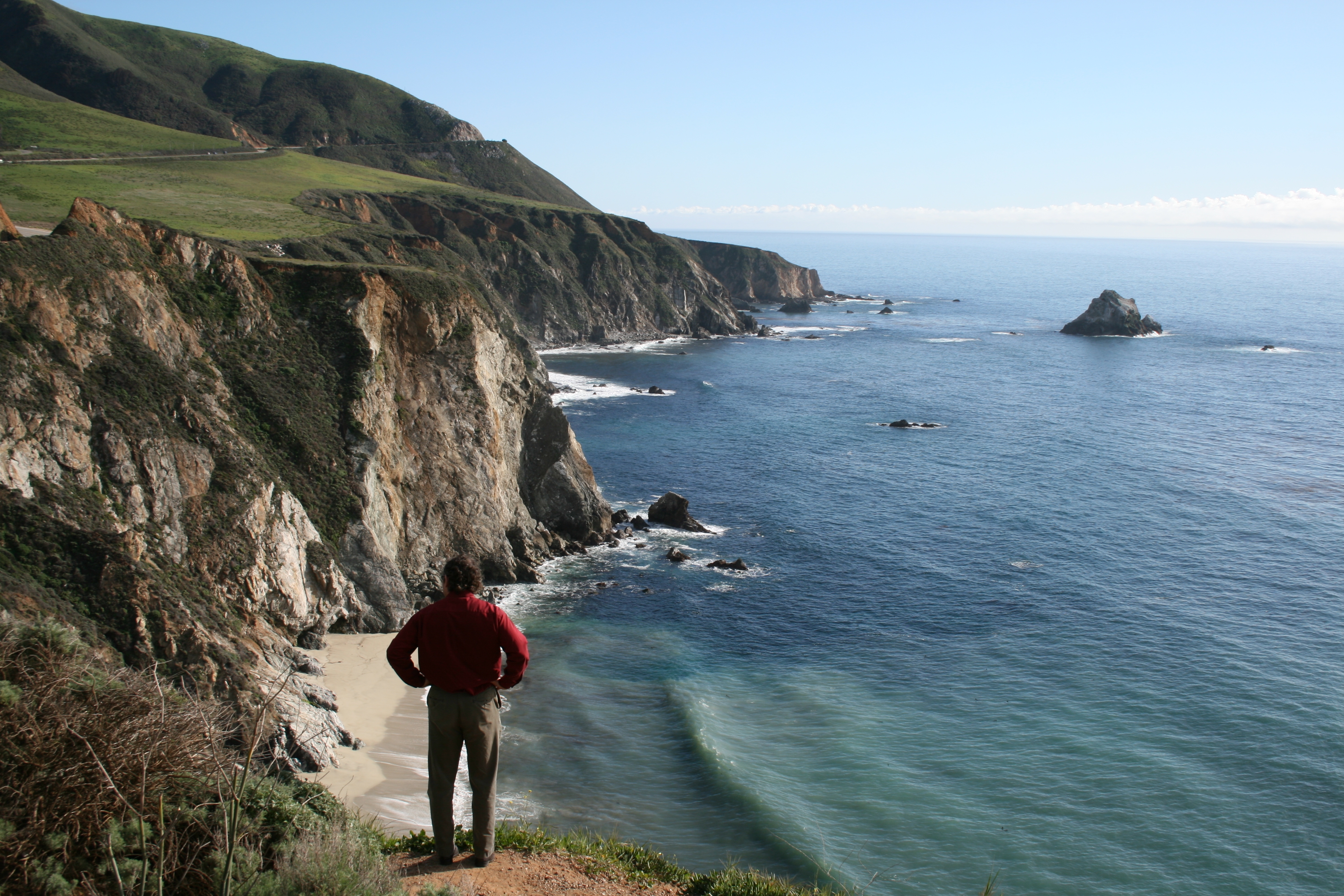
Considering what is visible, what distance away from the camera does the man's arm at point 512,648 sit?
29.5 ft

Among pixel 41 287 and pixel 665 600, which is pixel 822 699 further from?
pixel 41 287

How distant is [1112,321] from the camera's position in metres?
131

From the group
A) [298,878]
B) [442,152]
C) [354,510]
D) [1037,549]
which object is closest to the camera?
[298,878]

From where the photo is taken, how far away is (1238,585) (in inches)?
1603

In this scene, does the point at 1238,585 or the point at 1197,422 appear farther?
the point at 1197,422

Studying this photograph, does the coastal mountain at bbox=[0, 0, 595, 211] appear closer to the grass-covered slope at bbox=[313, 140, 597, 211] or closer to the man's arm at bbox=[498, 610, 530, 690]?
the grass-covered slope at bbox=[313, 140, 597, 211]

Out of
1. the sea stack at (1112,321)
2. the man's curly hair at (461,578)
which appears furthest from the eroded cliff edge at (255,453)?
the sea stack at (1112,321)

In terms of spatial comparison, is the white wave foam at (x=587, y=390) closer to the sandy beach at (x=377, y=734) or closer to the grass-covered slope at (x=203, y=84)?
the sandy beach at (x=377, y=734)

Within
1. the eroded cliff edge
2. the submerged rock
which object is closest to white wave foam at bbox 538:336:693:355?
the eroded cliff edge

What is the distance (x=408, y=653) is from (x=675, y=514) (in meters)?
40.0

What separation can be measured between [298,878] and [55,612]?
15.9 m

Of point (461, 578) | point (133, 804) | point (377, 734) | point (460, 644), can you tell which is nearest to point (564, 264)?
point (377, 734)

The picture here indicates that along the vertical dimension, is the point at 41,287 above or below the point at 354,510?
above

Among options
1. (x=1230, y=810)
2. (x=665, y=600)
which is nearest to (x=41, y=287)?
(x=665, y=600)
